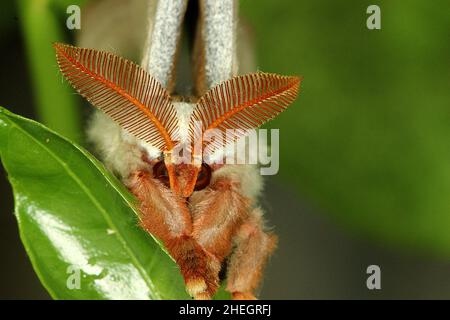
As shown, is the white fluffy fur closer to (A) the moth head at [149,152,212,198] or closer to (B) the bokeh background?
(A) the moth head at [149,152,212,198]

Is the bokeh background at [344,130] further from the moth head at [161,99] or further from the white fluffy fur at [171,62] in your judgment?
the moth head at [161,99]

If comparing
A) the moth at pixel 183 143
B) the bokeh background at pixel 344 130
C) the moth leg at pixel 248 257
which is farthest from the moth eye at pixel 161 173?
the bokeh background at pixel 344 130

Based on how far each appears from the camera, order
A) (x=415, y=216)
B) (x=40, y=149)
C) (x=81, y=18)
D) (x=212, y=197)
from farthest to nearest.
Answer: (x=415, y=216) → (x=81, y=18) → (x=212, y=197) → (x=40, y=149)

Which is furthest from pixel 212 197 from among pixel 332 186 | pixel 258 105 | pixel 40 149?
pixel 332 186

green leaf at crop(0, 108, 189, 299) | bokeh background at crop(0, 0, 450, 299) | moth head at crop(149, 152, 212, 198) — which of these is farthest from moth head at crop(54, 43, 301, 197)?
bokeh background at crop(0, 0, 450, 299)

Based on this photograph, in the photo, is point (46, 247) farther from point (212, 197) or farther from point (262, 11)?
point (262, 11)
